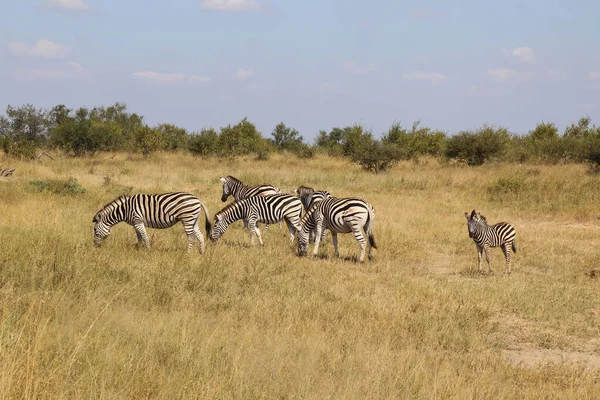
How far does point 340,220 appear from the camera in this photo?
13.3 m

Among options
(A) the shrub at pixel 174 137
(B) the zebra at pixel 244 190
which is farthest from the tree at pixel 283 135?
(B) the zebra at pixel 244 190

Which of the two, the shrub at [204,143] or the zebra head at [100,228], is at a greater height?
the shrub at [204,143]

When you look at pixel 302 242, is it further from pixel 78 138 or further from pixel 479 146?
pixel 78 138

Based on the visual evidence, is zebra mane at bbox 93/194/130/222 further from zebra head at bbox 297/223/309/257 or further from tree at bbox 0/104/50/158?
tree at bbox 0/104/50/158

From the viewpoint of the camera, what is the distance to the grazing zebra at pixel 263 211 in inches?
559

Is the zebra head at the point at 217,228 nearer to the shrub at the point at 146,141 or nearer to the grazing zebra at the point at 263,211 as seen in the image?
the grazing zebra at the point at 263,211

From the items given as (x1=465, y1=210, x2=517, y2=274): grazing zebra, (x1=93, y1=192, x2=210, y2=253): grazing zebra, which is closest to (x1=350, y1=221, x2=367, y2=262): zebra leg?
(x1=465, y1=210, x2=517, y2=274): grazing zebra

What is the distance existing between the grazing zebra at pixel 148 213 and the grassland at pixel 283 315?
42 cm

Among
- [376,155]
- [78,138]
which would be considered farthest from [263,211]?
[78,138]

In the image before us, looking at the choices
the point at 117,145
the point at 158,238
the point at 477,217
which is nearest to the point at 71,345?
the point at 158,238

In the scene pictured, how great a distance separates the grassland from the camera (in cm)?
467

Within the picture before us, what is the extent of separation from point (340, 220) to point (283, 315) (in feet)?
19.4

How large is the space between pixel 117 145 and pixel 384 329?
3767 centimetres

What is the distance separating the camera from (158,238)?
1355 centimetres
